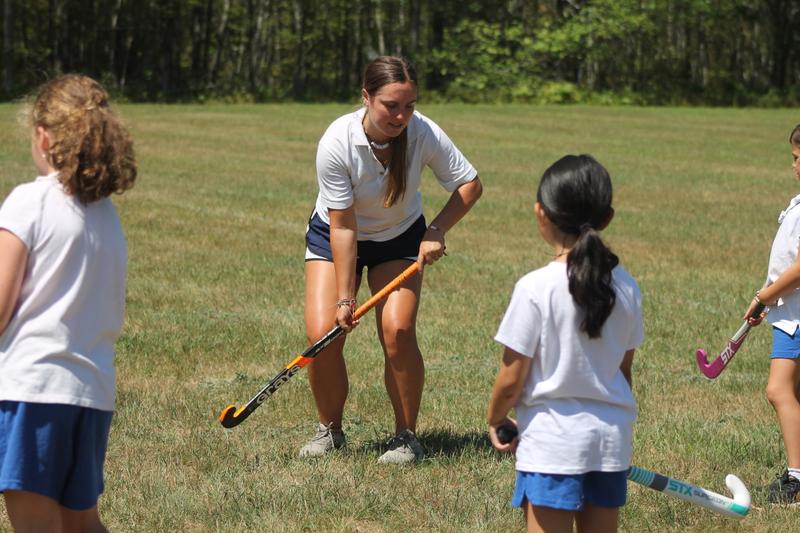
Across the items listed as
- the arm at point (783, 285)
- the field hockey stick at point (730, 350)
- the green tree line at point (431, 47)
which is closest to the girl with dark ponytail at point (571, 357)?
the arm at point (783, 285)

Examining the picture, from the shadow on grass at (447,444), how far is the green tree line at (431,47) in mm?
39086

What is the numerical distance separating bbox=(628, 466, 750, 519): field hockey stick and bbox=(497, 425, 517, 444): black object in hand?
1.20ft

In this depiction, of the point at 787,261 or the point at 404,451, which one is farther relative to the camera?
the point at 404,451

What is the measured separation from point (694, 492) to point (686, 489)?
0.03 meters

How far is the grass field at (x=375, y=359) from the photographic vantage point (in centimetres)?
522

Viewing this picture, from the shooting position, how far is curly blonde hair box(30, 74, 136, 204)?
136 inches

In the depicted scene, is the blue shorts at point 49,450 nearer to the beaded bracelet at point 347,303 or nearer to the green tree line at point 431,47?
the beaded bracelet at point 347,303

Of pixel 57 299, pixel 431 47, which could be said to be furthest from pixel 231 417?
pixel 431 47

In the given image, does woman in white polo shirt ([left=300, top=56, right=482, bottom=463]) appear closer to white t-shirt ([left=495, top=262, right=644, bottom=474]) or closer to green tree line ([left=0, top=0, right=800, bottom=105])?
white t-shirt ([left=495, top=262, right=644, bottom=474])

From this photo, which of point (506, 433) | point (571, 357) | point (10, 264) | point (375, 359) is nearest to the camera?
point (10, 264)

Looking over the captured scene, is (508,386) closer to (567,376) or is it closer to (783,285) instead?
(567,376)

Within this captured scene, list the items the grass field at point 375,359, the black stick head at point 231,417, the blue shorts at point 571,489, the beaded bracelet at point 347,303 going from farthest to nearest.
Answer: the black stick head at point 231,417
the beaded bracelet at point 347,303
the grass field at point 375,359
the blue shorts at point 571,489

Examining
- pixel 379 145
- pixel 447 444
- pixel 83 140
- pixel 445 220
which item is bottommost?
pixel 447 444

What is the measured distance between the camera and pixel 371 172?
19.1 feet
